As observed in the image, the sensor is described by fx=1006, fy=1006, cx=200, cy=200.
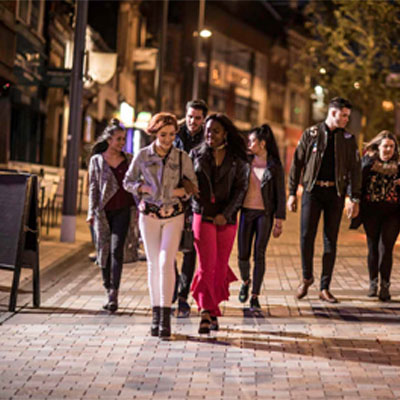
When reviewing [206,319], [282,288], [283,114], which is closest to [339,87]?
[282,288]

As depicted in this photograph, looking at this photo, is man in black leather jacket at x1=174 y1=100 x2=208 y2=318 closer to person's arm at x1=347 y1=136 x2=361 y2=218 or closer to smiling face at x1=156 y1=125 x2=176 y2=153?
smiling face at x1=156 y1=125 x2=176 y2=153

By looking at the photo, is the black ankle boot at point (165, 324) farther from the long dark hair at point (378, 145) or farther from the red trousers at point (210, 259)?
the long dark hair at point (378, 145)

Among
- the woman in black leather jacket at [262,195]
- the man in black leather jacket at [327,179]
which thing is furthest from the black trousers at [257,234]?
the man in black leather jacket at [327,179]

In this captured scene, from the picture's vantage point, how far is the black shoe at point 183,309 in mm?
9172

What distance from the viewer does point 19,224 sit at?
946 cm

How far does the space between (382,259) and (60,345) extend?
4.33 m

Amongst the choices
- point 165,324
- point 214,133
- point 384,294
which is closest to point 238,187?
point 214,133

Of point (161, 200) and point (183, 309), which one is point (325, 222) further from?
point (161, 200)

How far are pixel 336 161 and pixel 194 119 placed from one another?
5.62ft

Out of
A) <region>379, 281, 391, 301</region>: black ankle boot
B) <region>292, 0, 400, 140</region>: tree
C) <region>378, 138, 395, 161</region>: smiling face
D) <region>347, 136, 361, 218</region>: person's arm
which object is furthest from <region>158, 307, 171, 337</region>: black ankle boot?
<region>292, 0, 400, 140</region>: tree

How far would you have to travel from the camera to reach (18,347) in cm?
750

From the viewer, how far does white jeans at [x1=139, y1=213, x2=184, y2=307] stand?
324 inches

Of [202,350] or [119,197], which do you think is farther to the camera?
[119,197]

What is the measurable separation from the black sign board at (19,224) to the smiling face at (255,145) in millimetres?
2109
